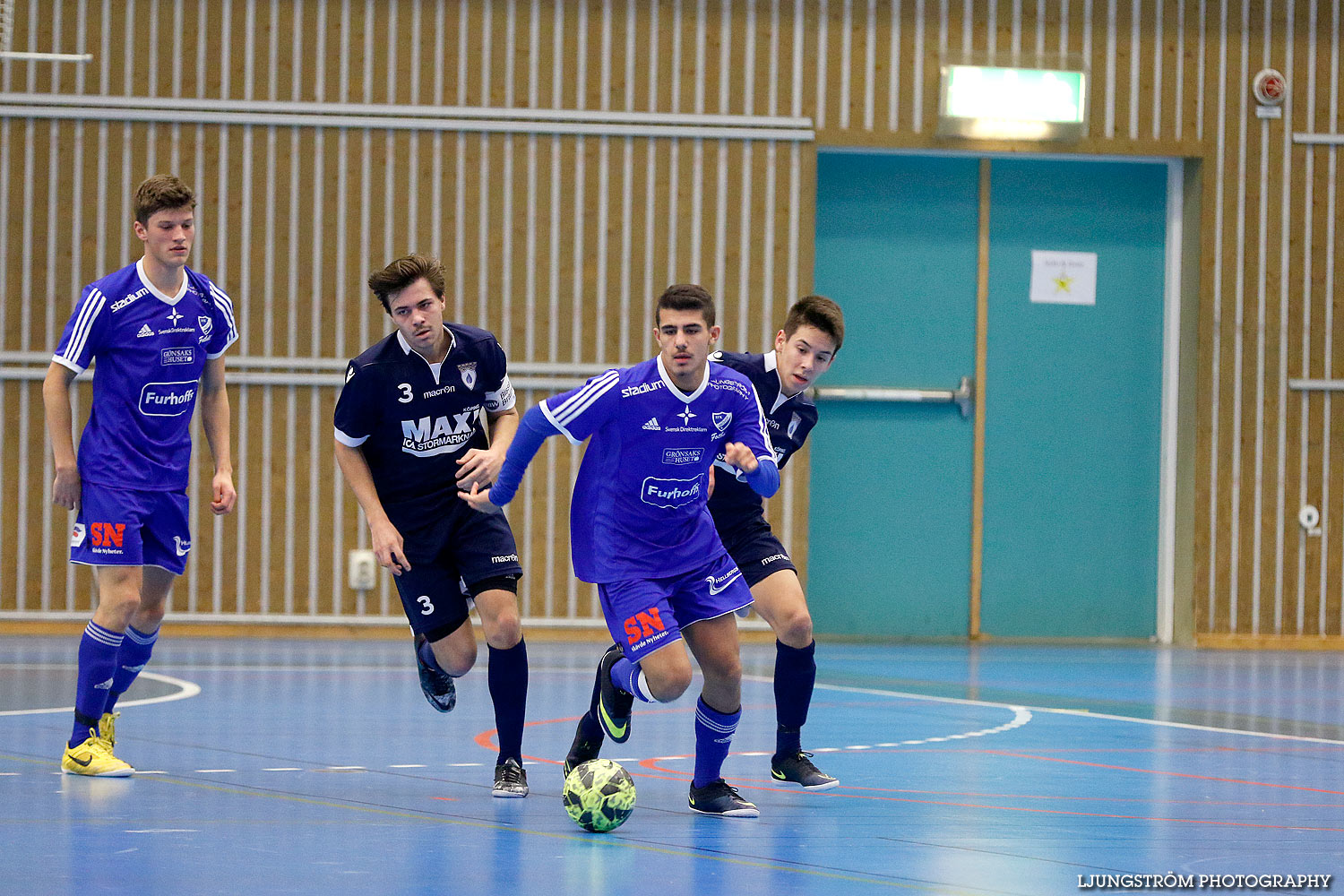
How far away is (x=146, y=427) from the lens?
19.3ft

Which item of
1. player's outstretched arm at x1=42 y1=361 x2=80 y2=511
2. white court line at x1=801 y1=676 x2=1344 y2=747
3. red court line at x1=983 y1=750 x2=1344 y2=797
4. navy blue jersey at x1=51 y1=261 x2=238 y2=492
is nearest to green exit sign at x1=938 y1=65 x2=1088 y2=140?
white court line at x1=801 y1=676 x2=1344 y2=747

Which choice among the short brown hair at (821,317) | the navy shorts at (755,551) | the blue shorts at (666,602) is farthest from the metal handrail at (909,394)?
the blue shorts at (666,602)

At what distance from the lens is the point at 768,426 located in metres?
6.18

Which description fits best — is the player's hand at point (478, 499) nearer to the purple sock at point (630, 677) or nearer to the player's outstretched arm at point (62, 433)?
the purple sock at point (630, 677)

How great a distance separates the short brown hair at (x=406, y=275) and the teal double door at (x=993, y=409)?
801 cm

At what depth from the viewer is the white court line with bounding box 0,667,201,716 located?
7562 mm

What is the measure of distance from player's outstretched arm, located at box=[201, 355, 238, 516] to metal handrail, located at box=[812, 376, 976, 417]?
7.55m

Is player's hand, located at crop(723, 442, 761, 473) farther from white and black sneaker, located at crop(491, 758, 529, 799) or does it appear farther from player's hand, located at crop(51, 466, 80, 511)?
player's hand, located at crop(51, 466, 80, 511)

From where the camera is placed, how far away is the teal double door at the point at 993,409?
1343cm

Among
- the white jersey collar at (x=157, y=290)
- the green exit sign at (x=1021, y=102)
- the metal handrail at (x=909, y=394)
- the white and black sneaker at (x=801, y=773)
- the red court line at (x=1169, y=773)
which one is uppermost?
the green exit sign at (x=1021, y=102)

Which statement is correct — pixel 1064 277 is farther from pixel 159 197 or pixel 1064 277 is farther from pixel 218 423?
pixel 159 197

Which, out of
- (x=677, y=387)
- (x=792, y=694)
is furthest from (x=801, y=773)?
(x=677, y=387)

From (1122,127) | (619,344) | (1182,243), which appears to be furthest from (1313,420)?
(619,344)

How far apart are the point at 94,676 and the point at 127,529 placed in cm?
54
